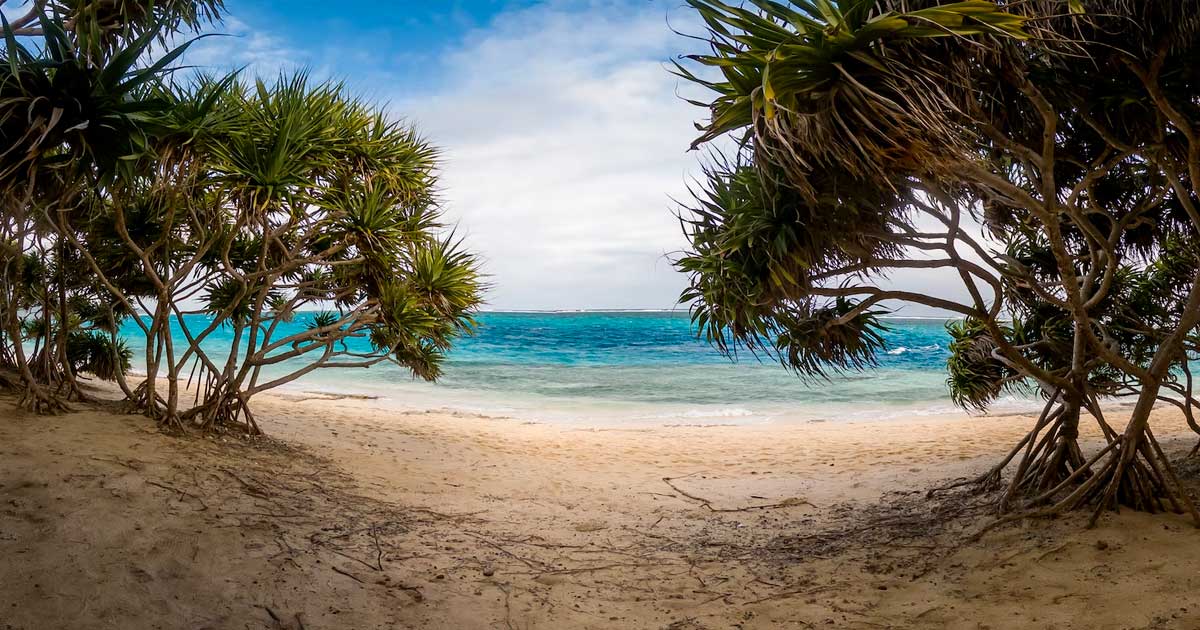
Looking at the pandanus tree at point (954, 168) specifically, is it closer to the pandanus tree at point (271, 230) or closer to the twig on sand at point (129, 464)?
the pandanus tree at point (271, 230)

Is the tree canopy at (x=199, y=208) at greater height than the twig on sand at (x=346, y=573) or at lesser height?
greater

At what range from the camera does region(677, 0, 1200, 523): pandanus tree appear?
9.64 feet

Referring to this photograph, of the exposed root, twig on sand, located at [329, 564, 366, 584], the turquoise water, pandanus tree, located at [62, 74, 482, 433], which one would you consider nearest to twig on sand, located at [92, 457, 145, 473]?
pandanus tree, located at [62, 74, 482, 433]

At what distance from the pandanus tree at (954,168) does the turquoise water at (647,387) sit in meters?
4.47

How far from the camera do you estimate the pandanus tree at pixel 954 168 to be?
2.94m

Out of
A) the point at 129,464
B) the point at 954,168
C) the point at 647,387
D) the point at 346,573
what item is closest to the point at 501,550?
the point at 346,573

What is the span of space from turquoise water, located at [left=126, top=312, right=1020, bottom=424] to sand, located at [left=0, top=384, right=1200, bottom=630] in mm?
4343

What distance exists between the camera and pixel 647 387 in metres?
19.0

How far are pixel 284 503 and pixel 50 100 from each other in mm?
2842

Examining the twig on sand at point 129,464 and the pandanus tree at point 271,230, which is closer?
the twig on sand at point 129,464

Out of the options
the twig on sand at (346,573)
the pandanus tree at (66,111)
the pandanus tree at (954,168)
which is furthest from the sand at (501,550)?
the pandanus tree at (66,111)

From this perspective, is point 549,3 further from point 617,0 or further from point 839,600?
point 839,600

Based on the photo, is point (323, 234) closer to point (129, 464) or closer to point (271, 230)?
point (271, 230)

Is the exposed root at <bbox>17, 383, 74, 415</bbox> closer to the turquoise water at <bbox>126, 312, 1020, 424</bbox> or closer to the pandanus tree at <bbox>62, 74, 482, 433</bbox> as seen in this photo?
the pandanus tree at <bbox>62, 74, 482, 433</bbox>
